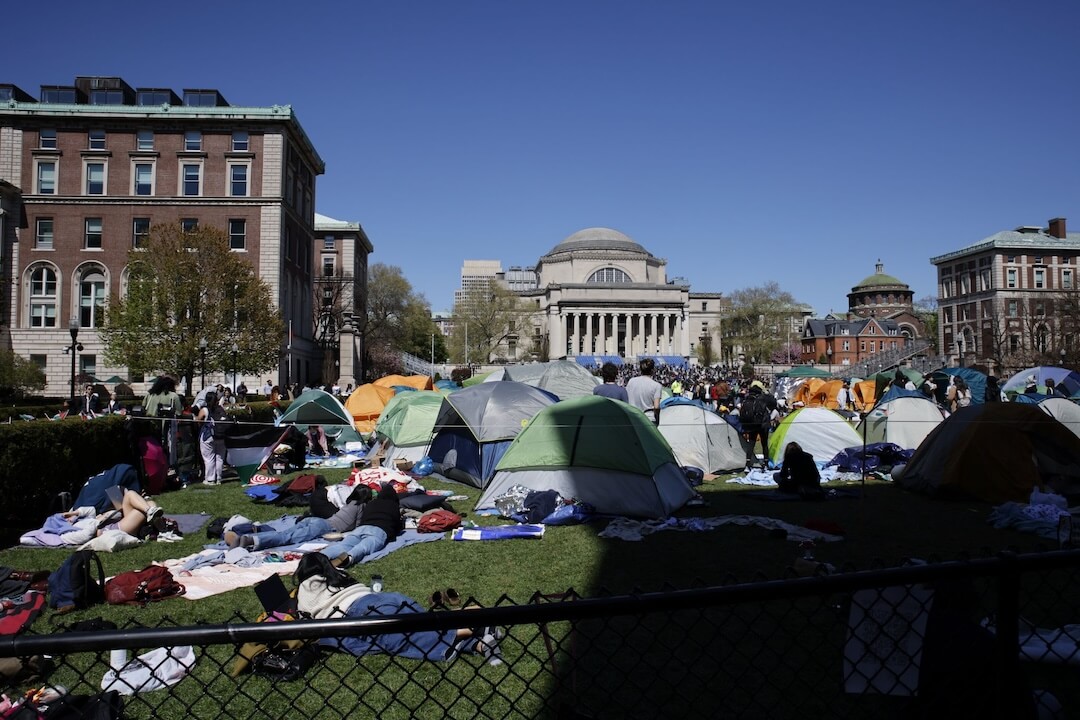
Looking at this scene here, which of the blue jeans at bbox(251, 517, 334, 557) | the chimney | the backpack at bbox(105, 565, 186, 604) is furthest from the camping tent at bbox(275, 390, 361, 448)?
the chimney

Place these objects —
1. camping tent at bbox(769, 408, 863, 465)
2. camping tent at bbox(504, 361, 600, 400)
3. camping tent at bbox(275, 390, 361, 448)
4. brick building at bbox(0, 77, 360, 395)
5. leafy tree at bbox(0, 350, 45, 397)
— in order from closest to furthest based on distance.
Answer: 1. camping tent at bbox(769, 408, 863, 465)
2. camping tent at bbox(275, 390, 361, 448)
3. camping tent at bbox(504, 361, 600, 400)
4. leafy tree at bbox(0, 350, 45, 397)
5. brick building at bbox(0, 77, 360, 395)

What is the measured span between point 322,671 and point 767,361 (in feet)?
278

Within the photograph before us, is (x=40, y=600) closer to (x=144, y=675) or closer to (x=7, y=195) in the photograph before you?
(x=144, y=675)

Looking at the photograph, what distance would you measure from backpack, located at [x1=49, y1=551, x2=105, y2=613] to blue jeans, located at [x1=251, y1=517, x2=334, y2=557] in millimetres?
2157

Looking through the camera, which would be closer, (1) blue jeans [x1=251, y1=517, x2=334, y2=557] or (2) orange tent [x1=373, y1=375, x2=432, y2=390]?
(1) blue jeans [x1=251, y1=517, x2=334, y2=557]

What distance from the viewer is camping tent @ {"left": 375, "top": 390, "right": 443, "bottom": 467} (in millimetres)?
16141

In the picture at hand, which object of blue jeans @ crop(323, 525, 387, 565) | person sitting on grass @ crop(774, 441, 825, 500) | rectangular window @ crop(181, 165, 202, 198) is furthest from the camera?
rectangular window @ crop(181, 165, 202, 198)

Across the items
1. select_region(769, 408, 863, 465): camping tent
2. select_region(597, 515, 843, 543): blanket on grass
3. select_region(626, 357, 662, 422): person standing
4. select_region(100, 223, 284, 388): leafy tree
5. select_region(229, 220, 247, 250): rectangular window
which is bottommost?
select_region(597, 515, 843, 543): blanket on grass

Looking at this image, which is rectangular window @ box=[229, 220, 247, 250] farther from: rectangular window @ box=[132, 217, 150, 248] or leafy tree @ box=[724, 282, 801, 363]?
leafy tree @ box=[724, 282, 801, 363]

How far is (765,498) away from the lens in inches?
476

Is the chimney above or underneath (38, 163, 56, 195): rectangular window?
above

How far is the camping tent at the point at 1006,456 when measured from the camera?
1129 cm

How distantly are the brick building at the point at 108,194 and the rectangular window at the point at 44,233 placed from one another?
2.2 inches

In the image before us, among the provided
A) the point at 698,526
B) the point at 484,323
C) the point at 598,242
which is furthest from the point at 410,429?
the point at 598,242
